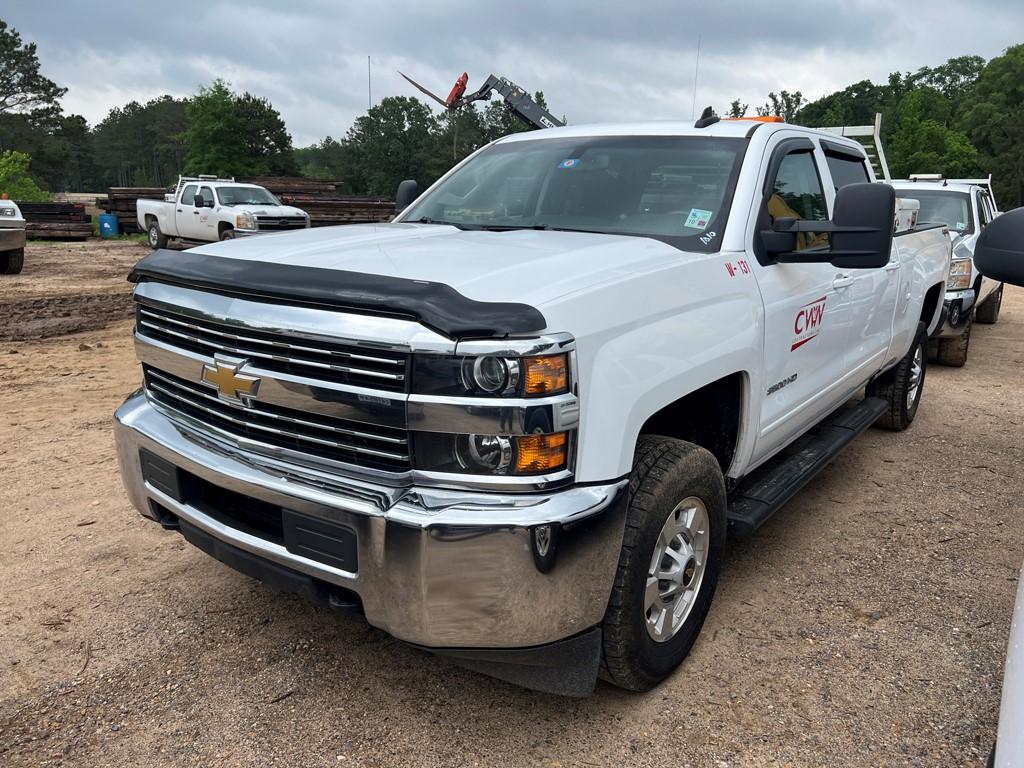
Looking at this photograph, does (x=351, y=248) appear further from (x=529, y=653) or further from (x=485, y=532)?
(x=529, y=653)

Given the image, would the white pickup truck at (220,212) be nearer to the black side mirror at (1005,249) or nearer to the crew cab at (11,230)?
the crew cab at (11,230)

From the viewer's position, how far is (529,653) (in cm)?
222

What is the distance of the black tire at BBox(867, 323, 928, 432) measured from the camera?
549 cm

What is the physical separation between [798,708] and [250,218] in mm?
17088

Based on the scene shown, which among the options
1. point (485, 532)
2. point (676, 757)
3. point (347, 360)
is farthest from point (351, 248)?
point (676, 757)

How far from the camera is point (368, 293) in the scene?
2.13 meters

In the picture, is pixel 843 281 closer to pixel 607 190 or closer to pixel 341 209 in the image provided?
pixel 607 190

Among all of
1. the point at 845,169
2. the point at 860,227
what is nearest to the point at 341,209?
the point at 845,169

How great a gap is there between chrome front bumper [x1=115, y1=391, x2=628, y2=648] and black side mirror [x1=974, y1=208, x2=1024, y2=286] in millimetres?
1101

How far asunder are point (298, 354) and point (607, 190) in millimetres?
1749

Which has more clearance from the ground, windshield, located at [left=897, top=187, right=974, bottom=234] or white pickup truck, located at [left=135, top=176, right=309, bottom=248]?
windshield, located at [left=897, top=187, right=974, bottom=234]

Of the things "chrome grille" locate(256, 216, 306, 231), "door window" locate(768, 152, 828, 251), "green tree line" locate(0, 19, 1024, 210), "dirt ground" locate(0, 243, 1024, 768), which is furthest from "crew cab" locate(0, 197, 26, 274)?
"green tree line" locate(0, 19, 1024, 210)

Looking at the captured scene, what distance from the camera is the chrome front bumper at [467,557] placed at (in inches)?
80.0

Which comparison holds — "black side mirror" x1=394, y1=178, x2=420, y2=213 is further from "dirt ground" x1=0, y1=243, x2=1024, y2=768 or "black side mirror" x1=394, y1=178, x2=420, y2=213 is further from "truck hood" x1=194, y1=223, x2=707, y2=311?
"dirt ground" x1=0, y1=243, x2=1024, y2=768
